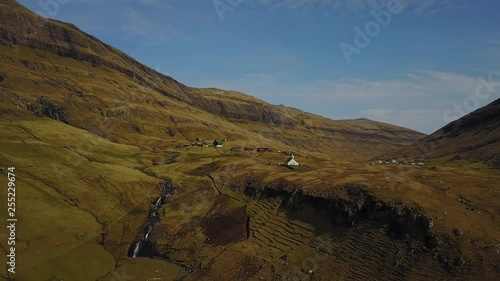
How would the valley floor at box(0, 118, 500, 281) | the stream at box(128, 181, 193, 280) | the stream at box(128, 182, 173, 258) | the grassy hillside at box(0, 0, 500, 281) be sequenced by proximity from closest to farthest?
the valley floor at box(0, 118, 500, 281) < the grassy hillside at box(0, 0, 500, 281) < the stream at box(128, 181, 193, 280) < the stream at box(128, 182, 173, 258)

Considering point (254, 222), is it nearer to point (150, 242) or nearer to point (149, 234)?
point (150, 242)

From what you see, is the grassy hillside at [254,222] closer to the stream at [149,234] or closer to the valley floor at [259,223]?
the valley floor at [259,223]

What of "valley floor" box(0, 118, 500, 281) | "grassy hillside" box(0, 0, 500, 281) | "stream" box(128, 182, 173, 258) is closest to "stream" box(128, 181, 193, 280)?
"stream" box(128, 182, 173, 258)

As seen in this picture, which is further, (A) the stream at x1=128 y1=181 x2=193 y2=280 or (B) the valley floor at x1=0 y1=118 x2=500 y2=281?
(A) the stream at x1=128 y1=181 x2=193 y2=280

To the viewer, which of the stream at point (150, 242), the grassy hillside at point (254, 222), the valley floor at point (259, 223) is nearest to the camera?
the valley floor at point (259, 223)

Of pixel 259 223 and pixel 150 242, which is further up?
pixel 259 223

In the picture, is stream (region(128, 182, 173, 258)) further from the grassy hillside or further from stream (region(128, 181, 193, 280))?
the grassy hillside

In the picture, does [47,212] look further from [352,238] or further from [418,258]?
[418,258]

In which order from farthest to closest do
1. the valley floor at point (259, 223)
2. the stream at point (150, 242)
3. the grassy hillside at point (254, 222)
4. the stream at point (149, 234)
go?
the stream at point (149, 234) < the stream at point (150, 242) < the grassy hillside at point (254, 222) < the valley floor at point (259, 223)

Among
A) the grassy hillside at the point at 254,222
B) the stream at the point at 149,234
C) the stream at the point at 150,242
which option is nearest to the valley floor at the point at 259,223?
the grassy hillside at the point at 254,222

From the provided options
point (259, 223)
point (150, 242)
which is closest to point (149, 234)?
point (150, 242)

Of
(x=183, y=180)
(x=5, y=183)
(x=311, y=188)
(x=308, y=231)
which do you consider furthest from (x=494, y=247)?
(x=5, y=183)
